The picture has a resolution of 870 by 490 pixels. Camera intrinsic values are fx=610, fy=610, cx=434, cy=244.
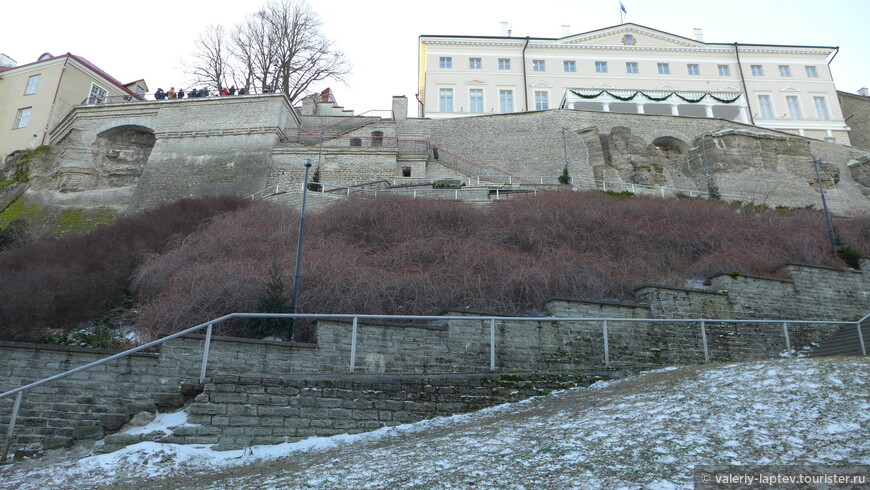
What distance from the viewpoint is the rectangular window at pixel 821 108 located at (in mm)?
41653

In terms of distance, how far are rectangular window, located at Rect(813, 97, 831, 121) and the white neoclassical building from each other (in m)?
0.07

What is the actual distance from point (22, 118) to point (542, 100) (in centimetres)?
3129

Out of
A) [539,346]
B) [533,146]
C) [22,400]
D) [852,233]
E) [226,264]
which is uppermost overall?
[533,146]

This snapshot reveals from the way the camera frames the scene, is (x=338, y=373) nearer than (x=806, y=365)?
No

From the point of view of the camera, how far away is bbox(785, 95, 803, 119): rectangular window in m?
41.7

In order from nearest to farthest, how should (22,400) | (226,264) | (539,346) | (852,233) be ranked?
(22,400) < (539,346) < (226,264) < (852,233)

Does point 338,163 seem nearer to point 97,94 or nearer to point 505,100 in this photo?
point 505,100

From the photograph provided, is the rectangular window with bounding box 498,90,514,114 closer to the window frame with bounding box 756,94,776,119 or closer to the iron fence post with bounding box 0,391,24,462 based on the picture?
the window frame with bounding box 756,94,776,119

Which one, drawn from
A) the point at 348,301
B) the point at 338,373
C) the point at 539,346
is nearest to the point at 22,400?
the point at 338,373

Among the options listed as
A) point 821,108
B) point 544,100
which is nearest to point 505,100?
point 544,100

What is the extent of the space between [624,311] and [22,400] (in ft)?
33.2

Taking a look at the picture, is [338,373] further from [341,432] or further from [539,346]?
[539,346]

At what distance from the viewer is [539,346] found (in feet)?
34.7

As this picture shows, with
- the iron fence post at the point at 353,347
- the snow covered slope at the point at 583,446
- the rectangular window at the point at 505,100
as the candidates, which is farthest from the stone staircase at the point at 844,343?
the rectangular window at the point at 505,100
